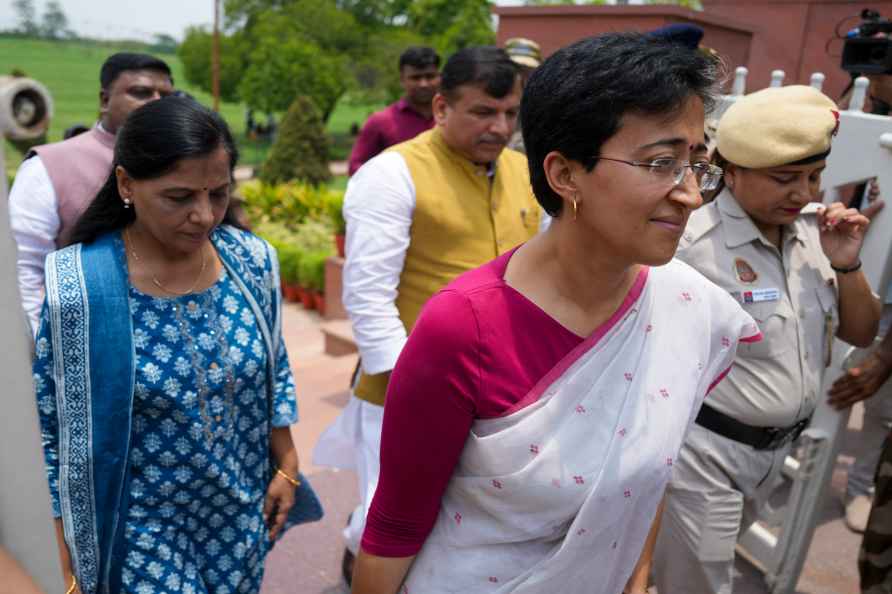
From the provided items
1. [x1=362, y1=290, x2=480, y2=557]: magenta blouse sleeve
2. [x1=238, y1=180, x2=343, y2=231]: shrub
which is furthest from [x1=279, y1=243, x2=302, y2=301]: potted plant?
[x1=362, y1=290, x2=480, y2=557]: magenta blouse sleeve

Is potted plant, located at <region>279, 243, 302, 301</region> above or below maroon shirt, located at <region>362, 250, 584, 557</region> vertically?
below

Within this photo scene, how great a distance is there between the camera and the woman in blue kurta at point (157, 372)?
1.76 m

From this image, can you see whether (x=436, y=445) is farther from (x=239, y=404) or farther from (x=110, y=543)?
(x=110, y=543)

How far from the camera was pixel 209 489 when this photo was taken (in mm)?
1956

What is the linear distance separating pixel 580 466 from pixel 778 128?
125 centimetres

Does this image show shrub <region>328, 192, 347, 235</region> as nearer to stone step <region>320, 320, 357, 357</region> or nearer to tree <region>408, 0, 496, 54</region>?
stone step <region>320, 320, 357, 357</region>

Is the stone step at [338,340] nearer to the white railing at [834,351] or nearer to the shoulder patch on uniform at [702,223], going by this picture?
the white railing at [834,351]

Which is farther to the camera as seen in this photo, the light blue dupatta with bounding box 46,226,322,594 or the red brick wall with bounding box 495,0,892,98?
the red brick wall with bounding box 495,0,892,98

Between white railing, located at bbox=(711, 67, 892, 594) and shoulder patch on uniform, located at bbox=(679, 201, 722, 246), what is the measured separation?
0.41m

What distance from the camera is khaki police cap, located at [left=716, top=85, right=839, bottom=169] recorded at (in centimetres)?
212

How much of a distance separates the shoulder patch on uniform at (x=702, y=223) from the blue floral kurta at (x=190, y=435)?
129 cm

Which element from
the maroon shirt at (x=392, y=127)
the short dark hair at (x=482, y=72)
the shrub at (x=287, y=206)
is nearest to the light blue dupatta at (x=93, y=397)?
the short dark hair at (x=482, y=72)

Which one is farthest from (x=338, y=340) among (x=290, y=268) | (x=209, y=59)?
(x=209, y=59)

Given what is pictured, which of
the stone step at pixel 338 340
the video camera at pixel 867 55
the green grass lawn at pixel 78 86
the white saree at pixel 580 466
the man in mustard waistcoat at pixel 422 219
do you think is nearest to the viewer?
the white saree at pixel 580 466
